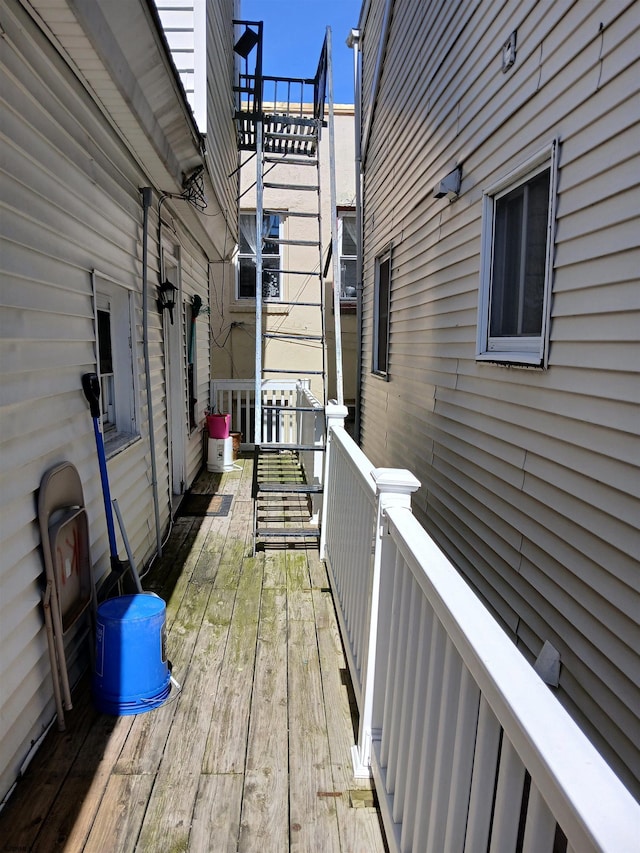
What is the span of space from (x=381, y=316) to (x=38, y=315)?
4822 millimetres

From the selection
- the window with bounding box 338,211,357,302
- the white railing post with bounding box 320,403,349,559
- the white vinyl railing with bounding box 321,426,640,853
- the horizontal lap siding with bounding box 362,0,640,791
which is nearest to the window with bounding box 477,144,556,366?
the horizontal lap siding with bounding box 362,0,640,791

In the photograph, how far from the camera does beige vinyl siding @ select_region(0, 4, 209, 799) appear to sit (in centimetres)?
197

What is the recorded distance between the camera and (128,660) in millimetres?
2418

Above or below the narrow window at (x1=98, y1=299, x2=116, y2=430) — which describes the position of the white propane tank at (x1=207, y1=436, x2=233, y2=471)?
below

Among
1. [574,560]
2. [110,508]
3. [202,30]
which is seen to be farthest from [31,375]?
[202,30]

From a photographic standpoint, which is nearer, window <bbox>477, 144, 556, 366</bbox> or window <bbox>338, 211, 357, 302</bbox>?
window <bbox>477, 144, 556, 366</bbox>

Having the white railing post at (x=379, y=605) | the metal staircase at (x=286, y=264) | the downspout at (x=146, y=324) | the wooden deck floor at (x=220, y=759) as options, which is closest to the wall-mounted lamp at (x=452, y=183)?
the metal staircase at (x=286, y=264)

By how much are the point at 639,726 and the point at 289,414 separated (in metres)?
6.49

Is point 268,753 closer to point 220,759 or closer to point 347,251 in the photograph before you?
point 220,759

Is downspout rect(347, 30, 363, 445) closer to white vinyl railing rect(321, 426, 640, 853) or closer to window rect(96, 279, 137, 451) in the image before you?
window rect(96, 279, 137, 451)

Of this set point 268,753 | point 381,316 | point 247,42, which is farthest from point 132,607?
point 247,42

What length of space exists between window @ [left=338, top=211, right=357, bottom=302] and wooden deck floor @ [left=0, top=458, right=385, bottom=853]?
7201mm

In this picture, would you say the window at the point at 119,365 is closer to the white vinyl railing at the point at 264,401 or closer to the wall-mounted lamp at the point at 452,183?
the wall-mounted lamp at the point at 452,183

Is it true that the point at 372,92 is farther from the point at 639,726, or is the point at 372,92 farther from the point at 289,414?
the point at 639,726
